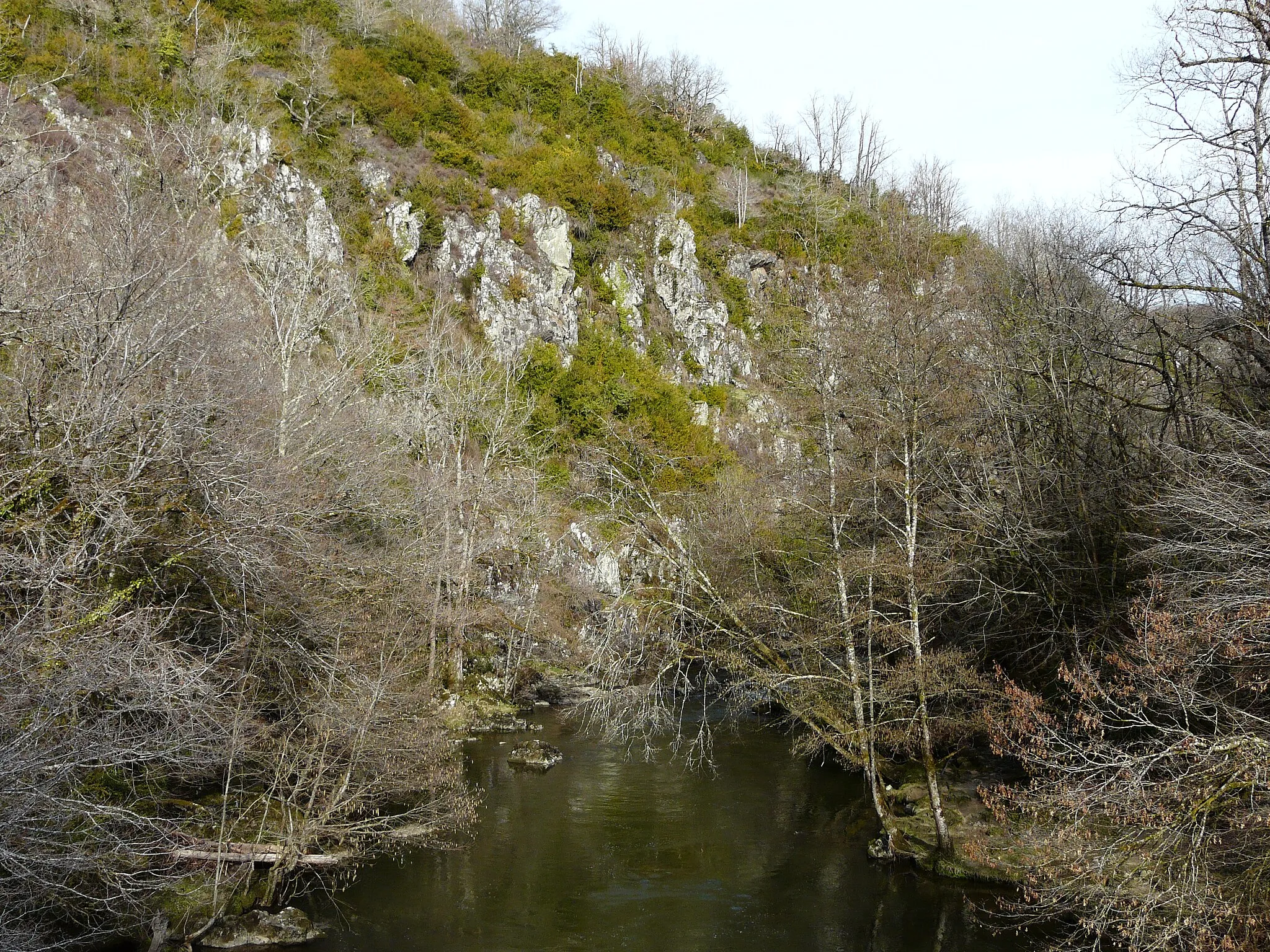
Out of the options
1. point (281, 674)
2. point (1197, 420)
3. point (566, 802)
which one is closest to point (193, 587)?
point (281, 674)

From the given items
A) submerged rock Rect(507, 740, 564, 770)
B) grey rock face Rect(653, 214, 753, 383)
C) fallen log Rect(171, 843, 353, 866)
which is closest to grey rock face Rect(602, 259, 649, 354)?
grey rock face Rect(653, 214, 753, 383)

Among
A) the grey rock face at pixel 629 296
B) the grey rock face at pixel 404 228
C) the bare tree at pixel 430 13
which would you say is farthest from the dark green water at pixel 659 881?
the bare tree at pixel 430 13

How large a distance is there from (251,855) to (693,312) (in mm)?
31730

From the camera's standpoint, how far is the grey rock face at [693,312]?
124 feet

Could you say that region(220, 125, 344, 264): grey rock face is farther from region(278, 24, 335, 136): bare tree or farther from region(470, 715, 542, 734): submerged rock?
region(470, 715, 542, 734): submerged rock

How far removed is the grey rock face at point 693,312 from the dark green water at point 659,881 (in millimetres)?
23777

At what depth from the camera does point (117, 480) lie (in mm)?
8891

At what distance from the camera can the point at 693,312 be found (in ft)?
126

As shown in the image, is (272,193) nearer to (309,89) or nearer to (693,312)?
(309,89)

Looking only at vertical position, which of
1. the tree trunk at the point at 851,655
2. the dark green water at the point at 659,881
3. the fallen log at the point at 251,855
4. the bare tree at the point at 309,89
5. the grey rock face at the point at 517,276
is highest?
the bare tree at the point at 309,89

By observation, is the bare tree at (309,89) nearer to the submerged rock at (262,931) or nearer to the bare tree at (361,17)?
the bare tree at (361,17)

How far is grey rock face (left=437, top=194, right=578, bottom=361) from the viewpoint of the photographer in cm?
3209

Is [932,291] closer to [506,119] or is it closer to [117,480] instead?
[117,480]

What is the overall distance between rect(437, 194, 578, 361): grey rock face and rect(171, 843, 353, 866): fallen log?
72.9ft
